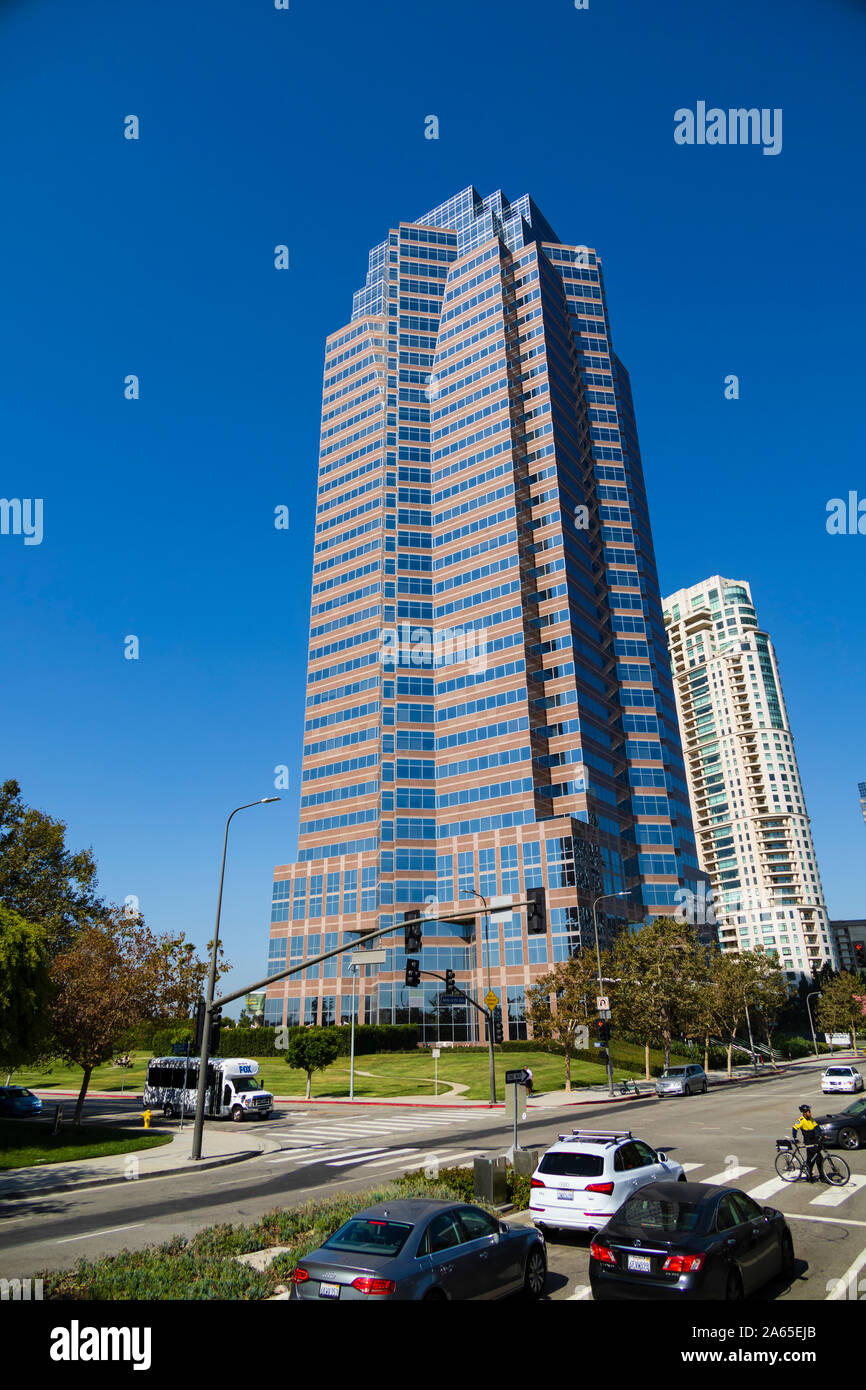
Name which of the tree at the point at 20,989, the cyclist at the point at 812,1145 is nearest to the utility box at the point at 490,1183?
the cyclist at the point at 812,1145

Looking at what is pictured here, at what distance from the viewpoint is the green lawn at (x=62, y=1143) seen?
26.0 metres

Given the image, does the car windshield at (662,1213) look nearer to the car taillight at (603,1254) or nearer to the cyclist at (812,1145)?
the car taillight at (603,1254)

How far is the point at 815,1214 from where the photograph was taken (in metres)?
15.1

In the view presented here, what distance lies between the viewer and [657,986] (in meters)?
52.3

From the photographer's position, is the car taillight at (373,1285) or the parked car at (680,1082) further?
the parked car at (680,1082)

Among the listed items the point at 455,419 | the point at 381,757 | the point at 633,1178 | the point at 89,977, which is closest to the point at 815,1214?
the point at 633,1178

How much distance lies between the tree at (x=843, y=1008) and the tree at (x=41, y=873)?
8034 centimetres

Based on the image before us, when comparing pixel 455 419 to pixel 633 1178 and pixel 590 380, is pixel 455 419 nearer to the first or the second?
pixel 590 380

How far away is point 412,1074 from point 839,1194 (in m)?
A: 47.8

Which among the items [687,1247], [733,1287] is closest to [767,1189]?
[733,1287]

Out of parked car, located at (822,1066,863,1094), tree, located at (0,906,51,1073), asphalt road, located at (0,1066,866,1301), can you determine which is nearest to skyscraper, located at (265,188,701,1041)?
parked car, located at (822,1066,863,1094)

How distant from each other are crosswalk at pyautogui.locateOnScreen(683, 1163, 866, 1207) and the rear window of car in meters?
4.05

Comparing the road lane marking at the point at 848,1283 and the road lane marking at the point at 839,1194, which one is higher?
the road lane marking at the point at 848,1283

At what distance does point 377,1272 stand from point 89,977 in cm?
2763
